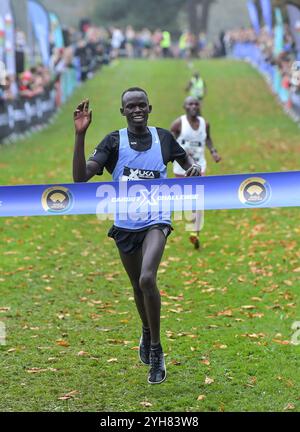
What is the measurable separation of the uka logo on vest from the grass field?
142cm

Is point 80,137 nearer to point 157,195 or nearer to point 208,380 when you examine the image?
point 157,195

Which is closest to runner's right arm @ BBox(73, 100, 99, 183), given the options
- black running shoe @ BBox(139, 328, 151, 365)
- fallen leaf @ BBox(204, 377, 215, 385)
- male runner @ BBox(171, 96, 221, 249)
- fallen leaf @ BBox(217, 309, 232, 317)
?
black running shoe @ BBox(139, 328, 151, 365)

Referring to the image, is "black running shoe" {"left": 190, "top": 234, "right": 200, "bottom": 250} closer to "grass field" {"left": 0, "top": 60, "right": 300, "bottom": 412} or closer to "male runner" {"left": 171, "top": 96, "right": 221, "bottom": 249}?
"grass field" {"left": 0, "top": 60, "right": 300, "bottom": 412}

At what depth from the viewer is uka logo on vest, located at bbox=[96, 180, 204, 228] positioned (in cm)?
708

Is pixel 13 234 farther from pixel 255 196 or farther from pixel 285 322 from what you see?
pixel 255 196

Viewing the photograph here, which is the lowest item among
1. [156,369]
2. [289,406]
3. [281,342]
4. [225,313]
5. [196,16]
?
[289,406]

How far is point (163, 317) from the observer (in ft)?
30.8

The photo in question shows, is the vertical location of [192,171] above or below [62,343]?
above

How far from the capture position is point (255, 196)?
23.7 ft

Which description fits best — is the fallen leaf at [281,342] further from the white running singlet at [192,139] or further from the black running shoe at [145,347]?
the white running singlet at [192,139]

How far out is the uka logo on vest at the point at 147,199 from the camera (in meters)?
7.08

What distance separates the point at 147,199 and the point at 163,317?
2605mm

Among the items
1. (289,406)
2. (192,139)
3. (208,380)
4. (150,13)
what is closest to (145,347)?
(208,380)

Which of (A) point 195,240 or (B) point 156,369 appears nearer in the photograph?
(B) point 156,369
